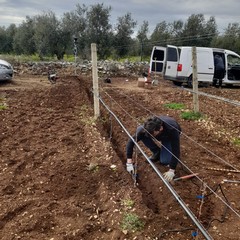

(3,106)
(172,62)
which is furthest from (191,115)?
(172,62)

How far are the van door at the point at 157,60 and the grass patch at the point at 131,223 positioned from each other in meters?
12.2

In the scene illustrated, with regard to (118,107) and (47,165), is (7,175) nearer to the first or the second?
(47,165)

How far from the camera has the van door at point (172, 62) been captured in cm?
1420

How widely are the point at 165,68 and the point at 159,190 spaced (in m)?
10.8

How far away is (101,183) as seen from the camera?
15.2 feet

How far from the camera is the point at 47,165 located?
5.31 meters

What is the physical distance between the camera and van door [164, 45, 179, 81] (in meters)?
14.2

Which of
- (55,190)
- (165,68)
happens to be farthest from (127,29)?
(55,190)

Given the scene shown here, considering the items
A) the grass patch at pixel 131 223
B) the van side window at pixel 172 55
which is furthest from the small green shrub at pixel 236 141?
the van side window at pixel 172 55

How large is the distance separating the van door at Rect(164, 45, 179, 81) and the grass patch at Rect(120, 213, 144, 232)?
457 inches

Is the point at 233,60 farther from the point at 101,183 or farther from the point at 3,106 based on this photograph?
the point at 101,183

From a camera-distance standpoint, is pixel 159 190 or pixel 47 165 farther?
pixel 47 165

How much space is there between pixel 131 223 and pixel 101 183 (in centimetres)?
119

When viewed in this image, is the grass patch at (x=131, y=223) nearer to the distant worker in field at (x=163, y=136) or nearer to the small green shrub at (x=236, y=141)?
the distant worker in field at (x=163, y=136)
